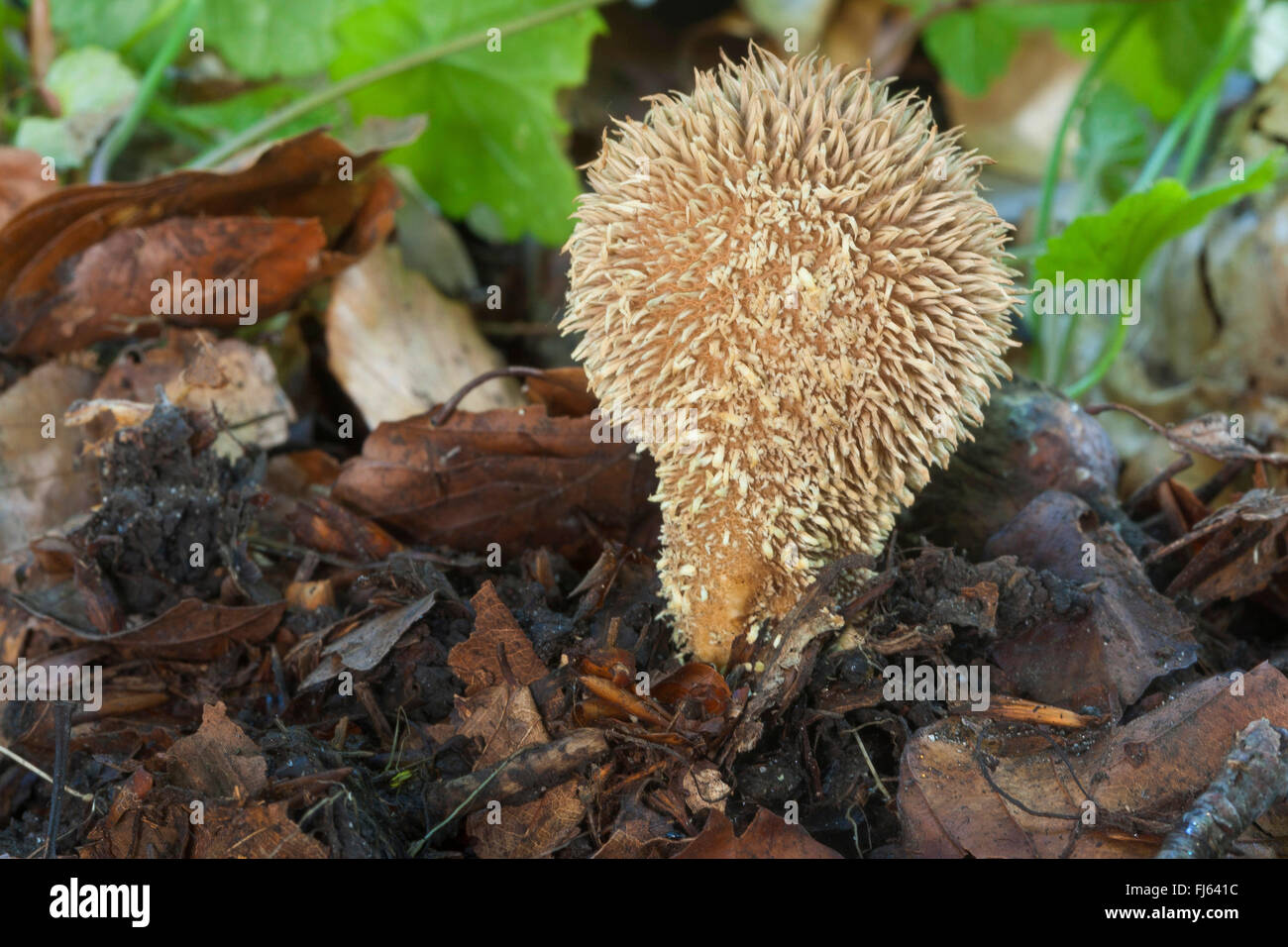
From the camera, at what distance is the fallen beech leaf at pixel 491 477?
204 cm

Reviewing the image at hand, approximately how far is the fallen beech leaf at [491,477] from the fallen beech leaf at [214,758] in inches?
22.3

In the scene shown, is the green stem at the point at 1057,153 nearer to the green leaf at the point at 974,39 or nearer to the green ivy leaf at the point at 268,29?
the green leaf at the point at 974,39

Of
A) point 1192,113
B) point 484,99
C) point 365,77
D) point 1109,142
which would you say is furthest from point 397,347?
point 1109,142

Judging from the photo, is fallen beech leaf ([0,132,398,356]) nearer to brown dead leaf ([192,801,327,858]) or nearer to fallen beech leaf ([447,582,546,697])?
fallen beech leaf ([447,582,546,697])

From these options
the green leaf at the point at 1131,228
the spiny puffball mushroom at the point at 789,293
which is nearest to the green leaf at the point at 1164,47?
the green leaf at the point at 1131,228

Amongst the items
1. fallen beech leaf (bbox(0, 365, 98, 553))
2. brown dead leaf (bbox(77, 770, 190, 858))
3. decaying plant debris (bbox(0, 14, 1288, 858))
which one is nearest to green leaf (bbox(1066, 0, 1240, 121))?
decaying plant debris (bbox(0, 14, 1288, 858))

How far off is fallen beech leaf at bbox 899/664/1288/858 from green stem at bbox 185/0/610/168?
6.96 ft

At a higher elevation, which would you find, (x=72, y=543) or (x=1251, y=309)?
(x=1251, y=309)
